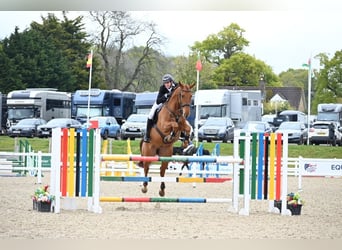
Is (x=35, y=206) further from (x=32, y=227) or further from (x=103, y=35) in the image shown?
(x=103, y=35)

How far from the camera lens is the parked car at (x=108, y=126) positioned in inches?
612

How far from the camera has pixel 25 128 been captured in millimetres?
15781

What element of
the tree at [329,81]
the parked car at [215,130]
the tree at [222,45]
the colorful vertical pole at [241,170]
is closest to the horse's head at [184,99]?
the colorful vertical pole at [241,170]

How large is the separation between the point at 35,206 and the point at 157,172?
7.29 meters

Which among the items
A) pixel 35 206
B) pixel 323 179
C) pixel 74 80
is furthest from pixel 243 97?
pixel 35 206

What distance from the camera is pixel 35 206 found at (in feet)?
25.2

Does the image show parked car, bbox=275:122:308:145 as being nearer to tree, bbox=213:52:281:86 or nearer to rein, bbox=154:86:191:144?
tree, bbox=213:52:281:86

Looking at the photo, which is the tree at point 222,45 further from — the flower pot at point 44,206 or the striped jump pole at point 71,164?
the flower pot at point 44,206

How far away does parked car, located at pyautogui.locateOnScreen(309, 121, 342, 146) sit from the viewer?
1666cm

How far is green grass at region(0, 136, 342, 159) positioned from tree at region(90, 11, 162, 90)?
5.10 ft

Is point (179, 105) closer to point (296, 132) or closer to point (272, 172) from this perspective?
point (272, 172)

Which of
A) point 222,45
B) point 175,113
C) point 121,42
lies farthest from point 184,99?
point 222,45

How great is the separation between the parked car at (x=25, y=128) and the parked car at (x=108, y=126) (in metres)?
1.24

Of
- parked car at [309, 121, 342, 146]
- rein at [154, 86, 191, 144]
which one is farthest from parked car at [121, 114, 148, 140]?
rein at [154, 86, 191, 144]
